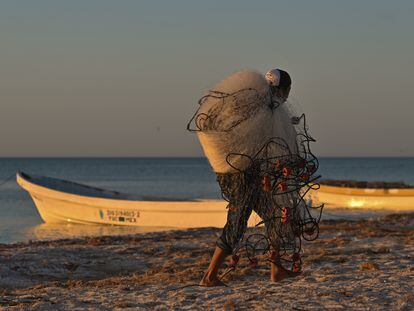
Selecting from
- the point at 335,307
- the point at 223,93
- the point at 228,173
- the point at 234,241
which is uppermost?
the point at 223,93

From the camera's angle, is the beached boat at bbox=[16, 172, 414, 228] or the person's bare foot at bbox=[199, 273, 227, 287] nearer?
the person's bare foot at bbox=[199, 273, 227, 287]

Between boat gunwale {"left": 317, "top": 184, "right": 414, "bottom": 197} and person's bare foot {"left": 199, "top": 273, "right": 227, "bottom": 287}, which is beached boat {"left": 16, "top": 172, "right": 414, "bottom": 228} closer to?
boat gunwale {"left": 317, "top": 184, "right": 414, "bottom": 197}

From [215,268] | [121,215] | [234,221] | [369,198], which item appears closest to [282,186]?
[234,221]

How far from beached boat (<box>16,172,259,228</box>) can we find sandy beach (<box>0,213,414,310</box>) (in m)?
6.92

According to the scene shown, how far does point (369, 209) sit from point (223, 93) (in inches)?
906

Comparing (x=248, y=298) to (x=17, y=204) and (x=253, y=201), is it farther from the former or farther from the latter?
(x=17, y=204)

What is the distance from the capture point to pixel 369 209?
28422 millimetres

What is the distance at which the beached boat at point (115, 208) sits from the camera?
19.8m

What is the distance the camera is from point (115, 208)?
72.4 feet

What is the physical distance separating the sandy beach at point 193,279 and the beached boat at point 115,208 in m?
6.92

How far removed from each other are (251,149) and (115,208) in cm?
1614

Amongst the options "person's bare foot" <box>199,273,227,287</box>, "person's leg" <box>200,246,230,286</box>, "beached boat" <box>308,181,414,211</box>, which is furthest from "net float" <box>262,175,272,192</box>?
"beached boat" <box>308,181,414,211</box>

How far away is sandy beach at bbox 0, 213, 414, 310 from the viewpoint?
235 inches

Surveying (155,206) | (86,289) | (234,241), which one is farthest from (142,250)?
(155,206)
